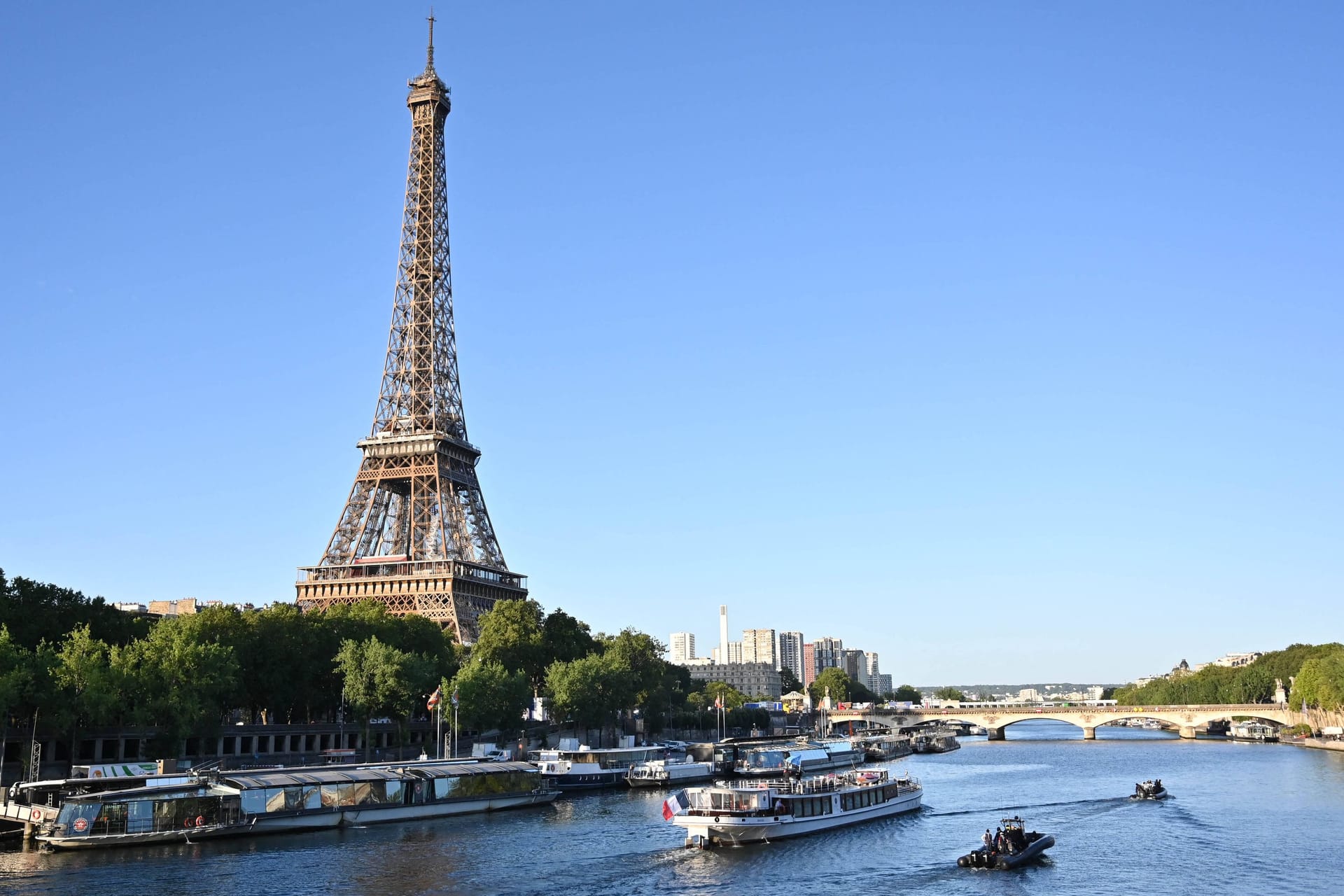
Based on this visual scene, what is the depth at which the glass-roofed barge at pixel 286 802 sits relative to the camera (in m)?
61.5

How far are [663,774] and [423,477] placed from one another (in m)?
57.4

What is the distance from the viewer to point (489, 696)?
106 metres

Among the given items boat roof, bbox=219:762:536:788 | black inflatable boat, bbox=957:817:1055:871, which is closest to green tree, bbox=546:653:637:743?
boat roof, bbox=219:762:536:788

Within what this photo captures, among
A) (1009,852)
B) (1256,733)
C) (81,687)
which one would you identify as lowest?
(1256,733)

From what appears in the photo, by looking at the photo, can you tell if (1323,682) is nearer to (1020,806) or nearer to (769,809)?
(1020,806)

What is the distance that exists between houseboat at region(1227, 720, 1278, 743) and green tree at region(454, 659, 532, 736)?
11403 centimetres

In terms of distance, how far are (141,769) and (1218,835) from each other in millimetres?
63376

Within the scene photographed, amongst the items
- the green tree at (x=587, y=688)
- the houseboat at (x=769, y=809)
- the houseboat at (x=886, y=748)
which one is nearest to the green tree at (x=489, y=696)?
the green tree at (x=587, y=688)

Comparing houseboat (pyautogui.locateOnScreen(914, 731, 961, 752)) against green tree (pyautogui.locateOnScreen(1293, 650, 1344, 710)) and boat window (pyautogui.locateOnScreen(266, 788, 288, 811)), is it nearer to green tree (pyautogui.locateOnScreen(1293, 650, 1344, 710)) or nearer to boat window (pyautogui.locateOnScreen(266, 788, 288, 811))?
green tree (pyautogui.locateOnScreen(1293, 650, 1344, 710))

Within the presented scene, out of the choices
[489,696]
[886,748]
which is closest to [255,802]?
[489,696]

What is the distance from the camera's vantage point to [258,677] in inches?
3866

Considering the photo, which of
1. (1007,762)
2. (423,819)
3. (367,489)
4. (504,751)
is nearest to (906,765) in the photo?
(1007,762)

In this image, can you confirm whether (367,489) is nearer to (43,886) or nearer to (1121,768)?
(1121,768)

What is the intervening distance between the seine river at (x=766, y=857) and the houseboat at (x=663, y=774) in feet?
35.5
